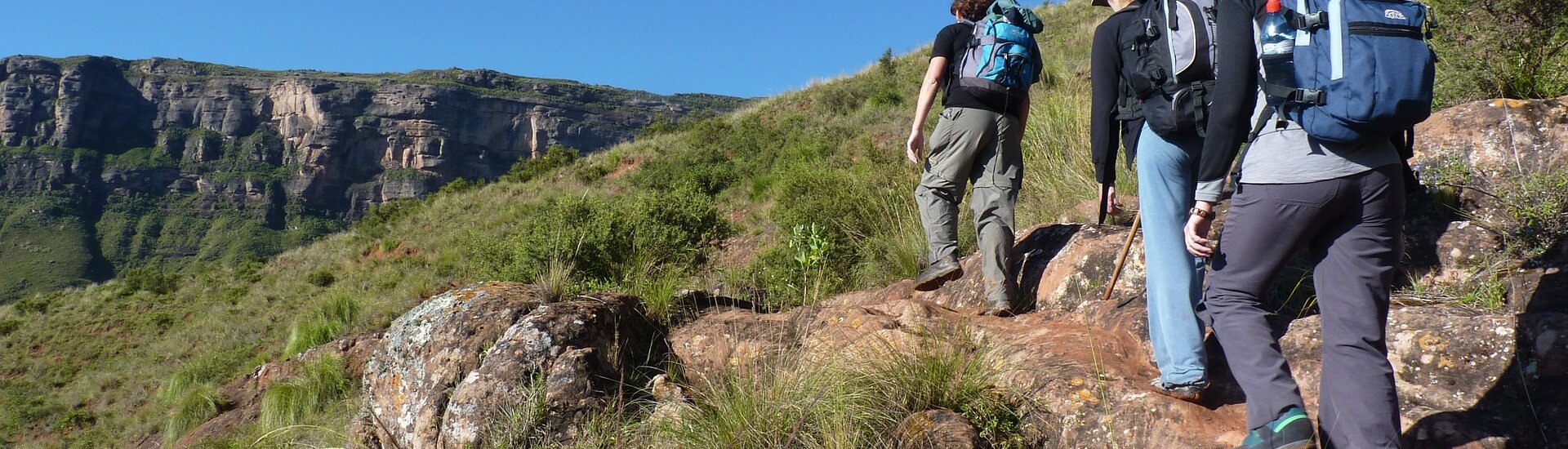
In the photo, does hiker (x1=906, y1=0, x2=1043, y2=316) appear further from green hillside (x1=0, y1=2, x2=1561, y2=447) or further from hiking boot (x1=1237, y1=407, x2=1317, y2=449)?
hiking boot (x1=1237, y1=407, x2=1317, y2=449)

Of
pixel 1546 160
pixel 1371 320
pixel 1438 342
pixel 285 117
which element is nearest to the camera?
pixel 1371 320

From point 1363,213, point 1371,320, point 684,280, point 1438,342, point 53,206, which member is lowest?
point 53,206

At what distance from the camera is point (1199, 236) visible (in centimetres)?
237

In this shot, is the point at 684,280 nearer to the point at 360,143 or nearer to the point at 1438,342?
the point at 1438,342

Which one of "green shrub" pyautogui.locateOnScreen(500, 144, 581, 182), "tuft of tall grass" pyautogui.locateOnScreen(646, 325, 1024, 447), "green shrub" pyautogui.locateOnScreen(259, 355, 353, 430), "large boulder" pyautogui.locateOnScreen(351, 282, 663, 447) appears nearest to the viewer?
"tuft of tall grass" pyautogui.locateOnScreen(646, 325, 1024, 447)

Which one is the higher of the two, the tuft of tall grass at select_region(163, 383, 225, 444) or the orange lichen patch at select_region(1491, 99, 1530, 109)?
the orange lichen patch at select_region(1491, 99, 1530, 109)

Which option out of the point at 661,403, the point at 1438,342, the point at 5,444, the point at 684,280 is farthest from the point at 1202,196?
the point at 5,444

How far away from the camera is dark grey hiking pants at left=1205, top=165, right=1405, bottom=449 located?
6.68 ft

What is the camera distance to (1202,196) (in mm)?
2332

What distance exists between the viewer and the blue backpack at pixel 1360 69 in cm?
190

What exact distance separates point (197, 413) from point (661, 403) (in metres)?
7.55

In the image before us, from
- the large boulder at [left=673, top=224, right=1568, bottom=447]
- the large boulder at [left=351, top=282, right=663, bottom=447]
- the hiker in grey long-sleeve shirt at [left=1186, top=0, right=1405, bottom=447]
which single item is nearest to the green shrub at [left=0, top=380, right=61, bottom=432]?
the large boulder at [left=351, top=282, right=663, bottom=447]

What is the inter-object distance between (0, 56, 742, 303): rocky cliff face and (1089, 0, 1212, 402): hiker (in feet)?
300

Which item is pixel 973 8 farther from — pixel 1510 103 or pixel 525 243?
pixel 525 243
